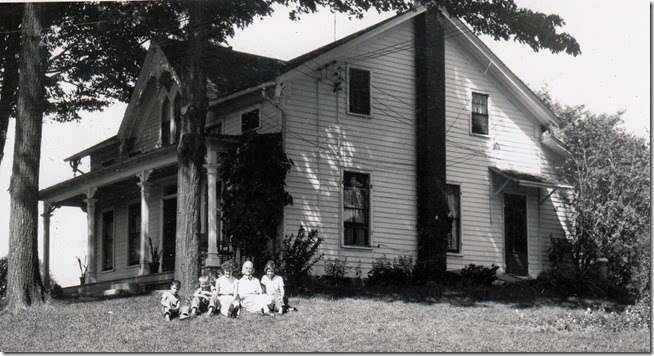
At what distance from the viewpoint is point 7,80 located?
81.9 ft

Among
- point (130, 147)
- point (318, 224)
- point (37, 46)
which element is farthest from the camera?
point (130, 147)

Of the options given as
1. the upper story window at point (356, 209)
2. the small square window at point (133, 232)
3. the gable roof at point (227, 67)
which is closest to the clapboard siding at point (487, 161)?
the upper story window at point (356, 209)

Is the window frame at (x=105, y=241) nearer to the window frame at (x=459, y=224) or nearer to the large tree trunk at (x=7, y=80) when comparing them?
the large tree trunk at (x=7, y=80)

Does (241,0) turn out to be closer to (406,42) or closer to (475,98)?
(406,42)

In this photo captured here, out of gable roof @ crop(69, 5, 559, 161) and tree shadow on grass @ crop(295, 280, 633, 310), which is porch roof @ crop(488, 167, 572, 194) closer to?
gable roof @ crop(69, 5, 559, 161)

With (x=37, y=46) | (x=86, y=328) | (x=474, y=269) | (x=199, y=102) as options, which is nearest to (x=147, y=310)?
(x=86, y=328)

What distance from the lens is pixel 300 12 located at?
64.4 feet

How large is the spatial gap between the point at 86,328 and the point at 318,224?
7019 mm

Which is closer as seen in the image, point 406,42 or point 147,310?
point 147,310

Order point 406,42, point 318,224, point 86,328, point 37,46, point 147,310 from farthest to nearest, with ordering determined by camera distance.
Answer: point 406,42
point 318,224
point 37,46
point 147,310
point 86,328

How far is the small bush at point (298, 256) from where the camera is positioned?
783 inches

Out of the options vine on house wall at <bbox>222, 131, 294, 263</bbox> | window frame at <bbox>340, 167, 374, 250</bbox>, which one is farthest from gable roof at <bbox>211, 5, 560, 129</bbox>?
window frame at <bbox>340, 167, 374, 250</bbox>

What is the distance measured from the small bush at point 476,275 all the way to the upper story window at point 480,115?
3793 mm

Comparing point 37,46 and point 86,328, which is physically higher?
point 37,46
